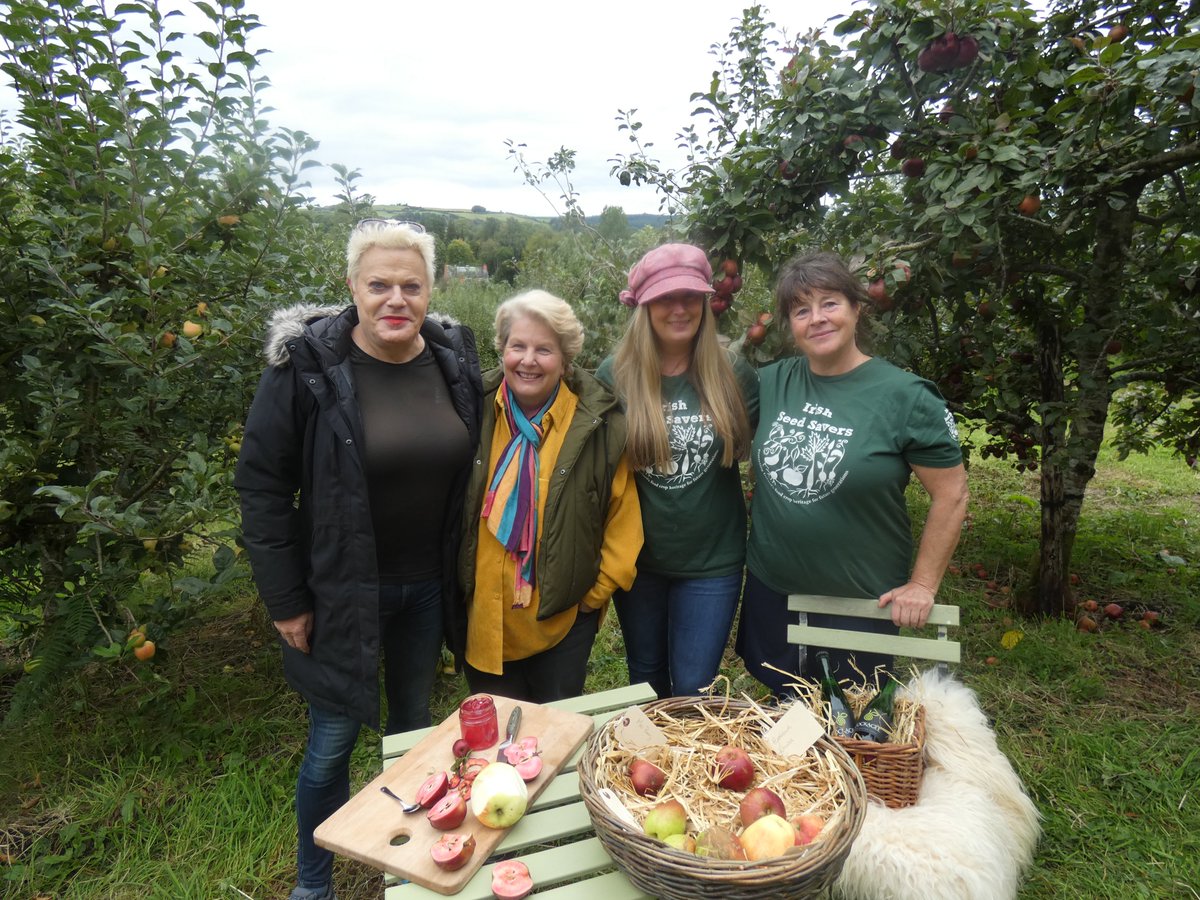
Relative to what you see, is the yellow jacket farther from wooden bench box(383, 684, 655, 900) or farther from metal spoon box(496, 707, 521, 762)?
wooden bench box(383, 684, 655, 900)

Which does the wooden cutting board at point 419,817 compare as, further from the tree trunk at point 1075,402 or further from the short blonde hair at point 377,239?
the tree trunk at point 1075,402

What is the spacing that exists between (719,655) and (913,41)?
7.28 ft

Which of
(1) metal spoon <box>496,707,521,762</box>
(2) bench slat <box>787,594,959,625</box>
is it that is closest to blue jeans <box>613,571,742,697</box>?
(2) bench slat <box>787,594,959,625</box>

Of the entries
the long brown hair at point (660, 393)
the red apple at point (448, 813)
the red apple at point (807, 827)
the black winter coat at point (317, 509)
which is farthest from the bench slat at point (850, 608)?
the black winter coat at point (317, 509)

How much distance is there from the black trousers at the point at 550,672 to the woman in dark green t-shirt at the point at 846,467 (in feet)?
2.11

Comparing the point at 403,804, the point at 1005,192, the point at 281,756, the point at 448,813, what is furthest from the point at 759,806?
the point at 281,756

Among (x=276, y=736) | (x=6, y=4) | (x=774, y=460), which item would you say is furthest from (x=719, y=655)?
(x=6, y=4)

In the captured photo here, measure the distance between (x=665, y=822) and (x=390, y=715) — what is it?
4.22 feet

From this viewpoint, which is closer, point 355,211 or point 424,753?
point 424,753

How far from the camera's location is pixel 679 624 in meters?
2.32

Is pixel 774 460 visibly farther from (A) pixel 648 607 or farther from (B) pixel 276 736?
(B) pixel 276 736

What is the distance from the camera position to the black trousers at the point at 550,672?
226 cm

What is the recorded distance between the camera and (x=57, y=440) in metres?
2.61

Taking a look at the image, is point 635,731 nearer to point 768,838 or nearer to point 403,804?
point 768,838
